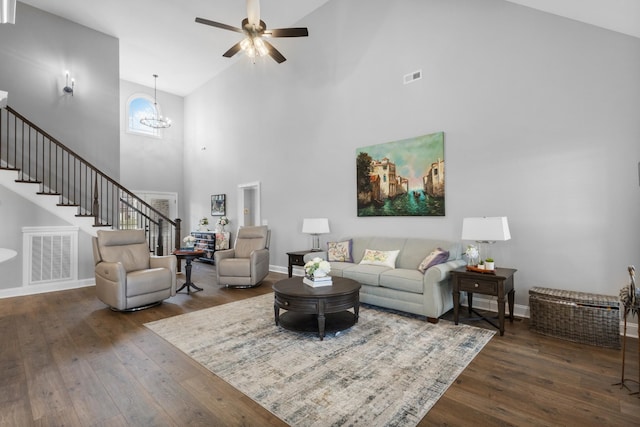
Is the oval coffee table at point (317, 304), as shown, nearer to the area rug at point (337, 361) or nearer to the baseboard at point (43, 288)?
the area rug at point (337, 361)

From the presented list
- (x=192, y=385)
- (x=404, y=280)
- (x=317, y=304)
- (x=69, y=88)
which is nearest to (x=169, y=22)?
(x=69, y=88)

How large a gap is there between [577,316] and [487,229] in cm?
113

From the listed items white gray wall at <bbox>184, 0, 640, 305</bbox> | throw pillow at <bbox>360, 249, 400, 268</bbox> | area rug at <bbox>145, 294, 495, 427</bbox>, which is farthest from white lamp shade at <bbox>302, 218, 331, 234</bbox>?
area rug at <bbox>145, 294, 495, 427</bbox>

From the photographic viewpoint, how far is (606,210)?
3215 mm

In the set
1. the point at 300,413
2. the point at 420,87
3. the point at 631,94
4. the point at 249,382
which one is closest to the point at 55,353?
the point at 249,382

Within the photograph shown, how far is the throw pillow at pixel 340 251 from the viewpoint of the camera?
4.89 meters

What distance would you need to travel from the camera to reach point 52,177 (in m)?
6.03

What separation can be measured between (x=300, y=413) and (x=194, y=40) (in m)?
7.81

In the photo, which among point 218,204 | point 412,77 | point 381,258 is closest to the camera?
point 381,258

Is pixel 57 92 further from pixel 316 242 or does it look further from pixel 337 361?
pixel 337 361

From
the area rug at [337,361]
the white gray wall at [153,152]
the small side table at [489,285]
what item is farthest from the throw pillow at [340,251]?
the white gray wall at [153,152]

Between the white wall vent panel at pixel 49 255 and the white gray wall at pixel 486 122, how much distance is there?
3743mm

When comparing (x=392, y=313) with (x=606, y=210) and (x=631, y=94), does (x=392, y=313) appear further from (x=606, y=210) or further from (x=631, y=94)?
(x=631, y=94)

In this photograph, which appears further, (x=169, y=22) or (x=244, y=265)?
(x=169, y=22)
